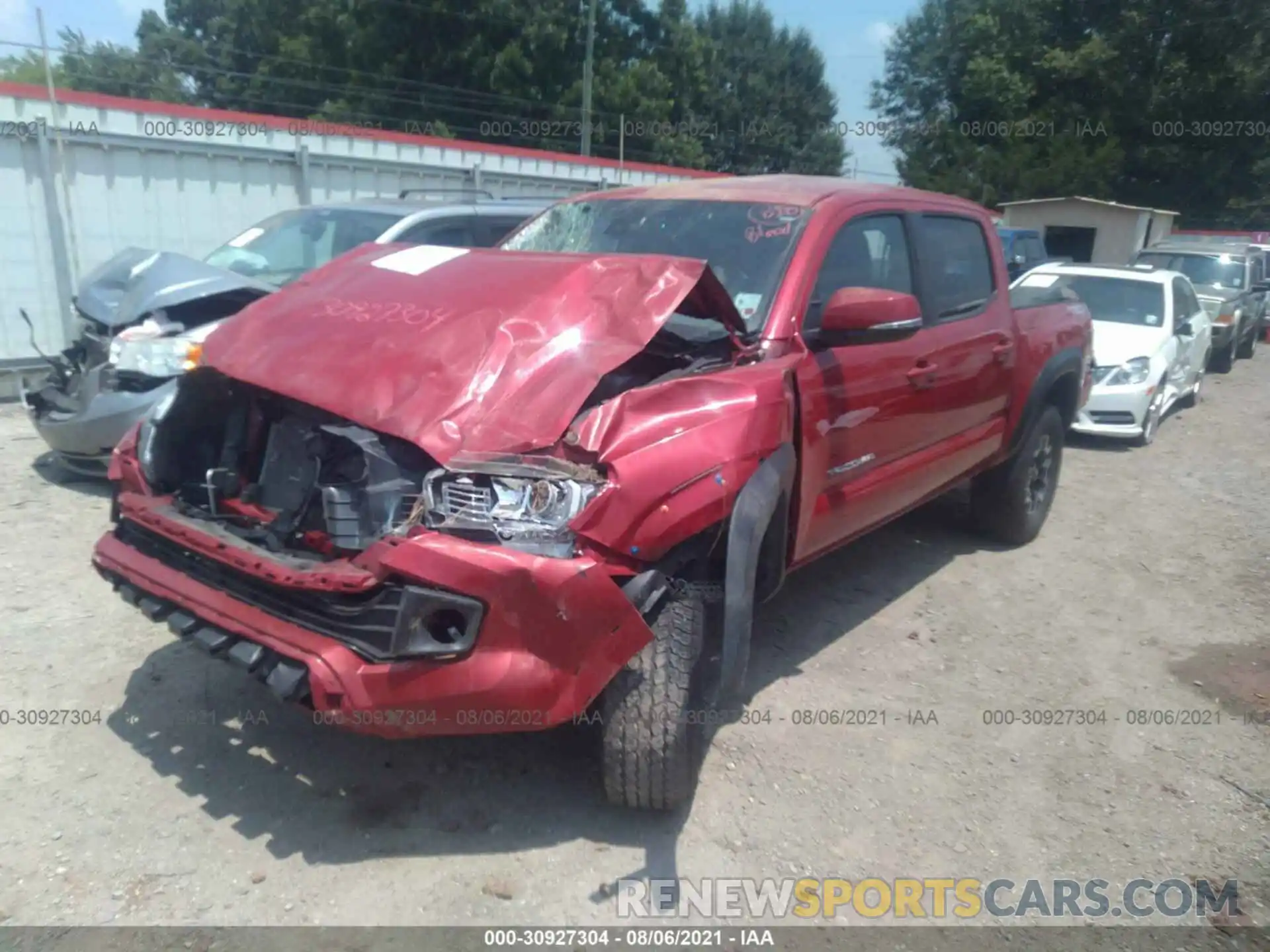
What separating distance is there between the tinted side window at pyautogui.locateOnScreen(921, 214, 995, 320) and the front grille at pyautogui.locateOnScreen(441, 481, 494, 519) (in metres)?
2.67

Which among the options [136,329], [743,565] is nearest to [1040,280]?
[136,329]

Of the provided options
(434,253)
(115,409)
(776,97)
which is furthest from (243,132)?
(776,97)

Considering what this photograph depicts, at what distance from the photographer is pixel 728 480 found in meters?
2.98

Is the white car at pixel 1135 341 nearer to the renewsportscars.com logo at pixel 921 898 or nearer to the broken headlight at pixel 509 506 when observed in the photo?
the renewsportscars.com logo at pixel 921 898

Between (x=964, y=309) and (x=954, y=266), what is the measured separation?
214mm

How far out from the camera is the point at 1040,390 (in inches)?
218

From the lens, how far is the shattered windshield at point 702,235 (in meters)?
3.81

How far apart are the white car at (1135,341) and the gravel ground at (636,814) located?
13.3 ft

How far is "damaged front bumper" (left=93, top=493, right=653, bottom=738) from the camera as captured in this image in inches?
101

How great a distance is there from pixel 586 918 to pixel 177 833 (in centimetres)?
125

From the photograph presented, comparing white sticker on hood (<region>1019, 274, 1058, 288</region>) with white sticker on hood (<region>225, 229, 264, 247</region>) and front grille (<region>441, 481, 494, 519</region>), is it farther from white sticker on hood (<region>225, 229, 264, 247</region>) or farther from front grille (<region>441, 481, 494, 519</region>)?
front grille (<region>441, 481, 494, 519</region>)

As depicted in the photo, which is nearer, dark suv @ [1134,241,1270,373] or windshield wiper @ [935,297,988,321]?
windshield wiper @ [935,297,988,321]

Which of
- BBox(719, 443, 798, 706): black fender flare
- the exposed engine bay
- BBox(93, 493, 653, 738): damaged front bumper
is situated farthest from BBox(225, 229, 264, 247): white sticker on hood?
BBox(719, 443, 798, 706): black fender flare

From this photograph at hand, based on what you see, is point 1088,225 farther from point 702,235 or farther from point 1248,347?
point 702,235
